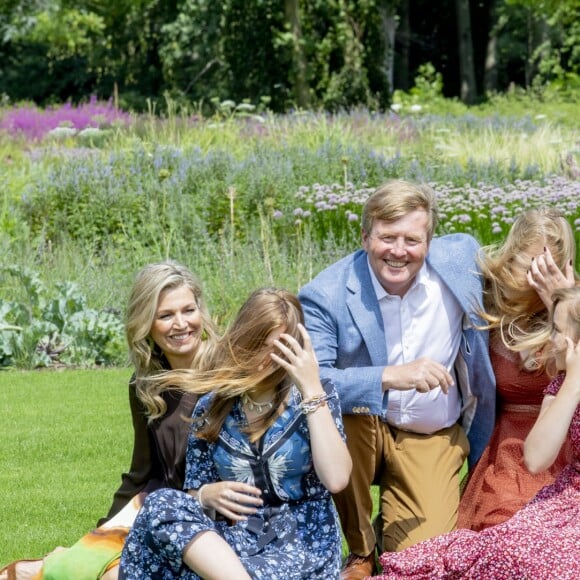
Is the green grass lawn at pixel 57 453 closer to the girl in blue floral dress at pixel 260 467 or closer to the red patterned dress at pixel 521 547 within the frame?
the girl in blue floral dress at pixel 260 467

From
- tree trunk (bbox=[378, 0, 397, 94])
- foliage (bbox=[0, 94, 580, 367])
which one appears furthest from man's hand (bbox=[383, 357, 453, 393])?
tree trunk (bbox=[378, 0, 397, 94])

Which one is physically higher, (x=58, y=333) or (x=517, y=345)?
(x=517, y=345)

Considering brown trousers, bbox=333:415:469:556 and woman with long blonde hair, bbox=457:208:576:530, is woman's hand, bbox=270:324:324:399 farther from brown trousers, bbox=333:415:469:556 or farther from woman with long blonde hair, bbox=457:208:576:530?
woman with long blonde hair, bbox=457:208:576:530

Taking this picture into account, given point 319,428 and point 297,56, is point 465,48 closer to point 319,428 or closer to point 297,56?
point 297,56

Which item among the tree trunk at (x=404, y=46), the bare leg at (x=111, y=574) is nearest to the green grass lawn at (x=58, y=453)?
the bare leg at (x=111, y=574)

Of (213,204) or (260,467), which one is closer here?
(260,467)

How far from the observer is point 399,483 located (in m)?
4.36

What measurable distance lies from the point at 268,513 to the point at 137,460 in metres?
0.77

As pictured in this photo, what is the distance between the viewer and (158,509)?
11.3 ft

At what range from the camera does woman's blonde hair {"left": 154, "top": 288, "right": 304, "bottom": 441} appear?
3648mm

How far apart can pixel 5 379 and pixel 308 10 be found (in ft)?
58.2

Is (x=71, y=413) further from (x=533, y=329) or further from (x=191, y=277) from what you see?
(x=533, y=329)

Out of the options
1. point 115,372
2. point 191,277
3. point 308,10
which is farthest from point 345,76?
point 191,277

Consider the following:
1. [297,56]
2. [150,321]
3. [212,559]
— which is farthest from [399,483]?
[297,56]
